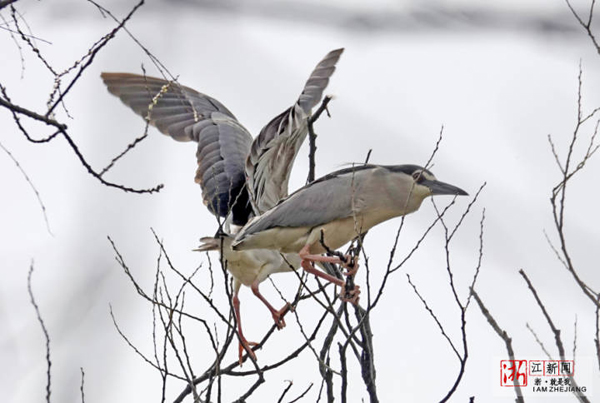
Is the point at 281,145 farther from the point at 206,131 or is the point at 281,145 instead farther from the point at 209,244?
the point at 206,131

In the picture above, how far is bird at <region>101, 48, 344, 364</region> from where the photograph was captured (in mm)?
3783

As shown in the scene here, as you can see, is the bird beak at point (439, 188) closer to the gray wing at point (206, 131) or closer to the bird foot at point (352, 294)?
the bird foot at point (352, 294)

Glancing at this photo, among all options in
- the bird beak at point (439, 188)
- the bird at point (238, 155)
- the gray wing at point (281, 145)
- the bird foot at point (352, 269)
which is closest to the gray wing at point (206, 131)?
the bird at point (238, 155)

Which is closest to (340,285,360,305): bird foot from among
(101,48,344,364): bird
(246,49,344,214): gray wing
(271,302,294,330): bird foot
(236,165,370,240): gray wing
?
(101,48,344,364): bird

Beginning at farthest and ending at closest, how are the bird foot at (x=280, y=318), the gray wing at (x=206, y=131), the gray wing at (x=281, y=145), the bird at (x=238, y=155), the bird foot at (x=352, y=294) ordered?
the gray wing at (x=206, y=131)
the bird foot at (x=280, y=318)
the bird at (x=238, y=155)
the gray wing at (x=281, y=145)
the bird foot at (x=352, y=294)

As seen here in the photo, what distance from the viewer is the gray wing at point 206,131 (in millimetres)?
4715

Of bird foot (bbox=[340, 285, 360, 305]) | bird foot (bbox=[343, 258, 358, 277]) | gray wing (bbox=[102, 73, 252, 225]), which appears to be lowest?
bird foot (bbox=[340, 285, 360, 305])

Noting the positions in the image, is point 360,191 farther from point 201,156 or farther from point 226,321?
point 201,156

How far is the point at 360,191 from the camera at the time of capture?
12.5 feet

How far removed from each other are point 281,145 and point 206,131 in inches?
49.9

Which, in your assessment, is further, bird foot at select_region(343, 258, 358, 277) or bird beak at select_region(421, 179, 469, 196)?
bird beak at select_region(421, 179, 469, 196)

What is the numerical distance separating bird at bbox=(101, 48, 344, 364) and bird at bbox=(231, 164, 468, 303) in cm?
12

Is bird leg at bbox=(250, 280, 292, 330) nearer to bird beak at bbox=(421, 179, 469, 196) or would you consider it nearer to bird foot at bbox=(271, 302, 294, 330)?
bird foot at bbox=(271, 302, 294, 330)

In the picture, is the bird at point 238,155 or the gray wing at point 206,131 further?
the gray wing at point 206,131
